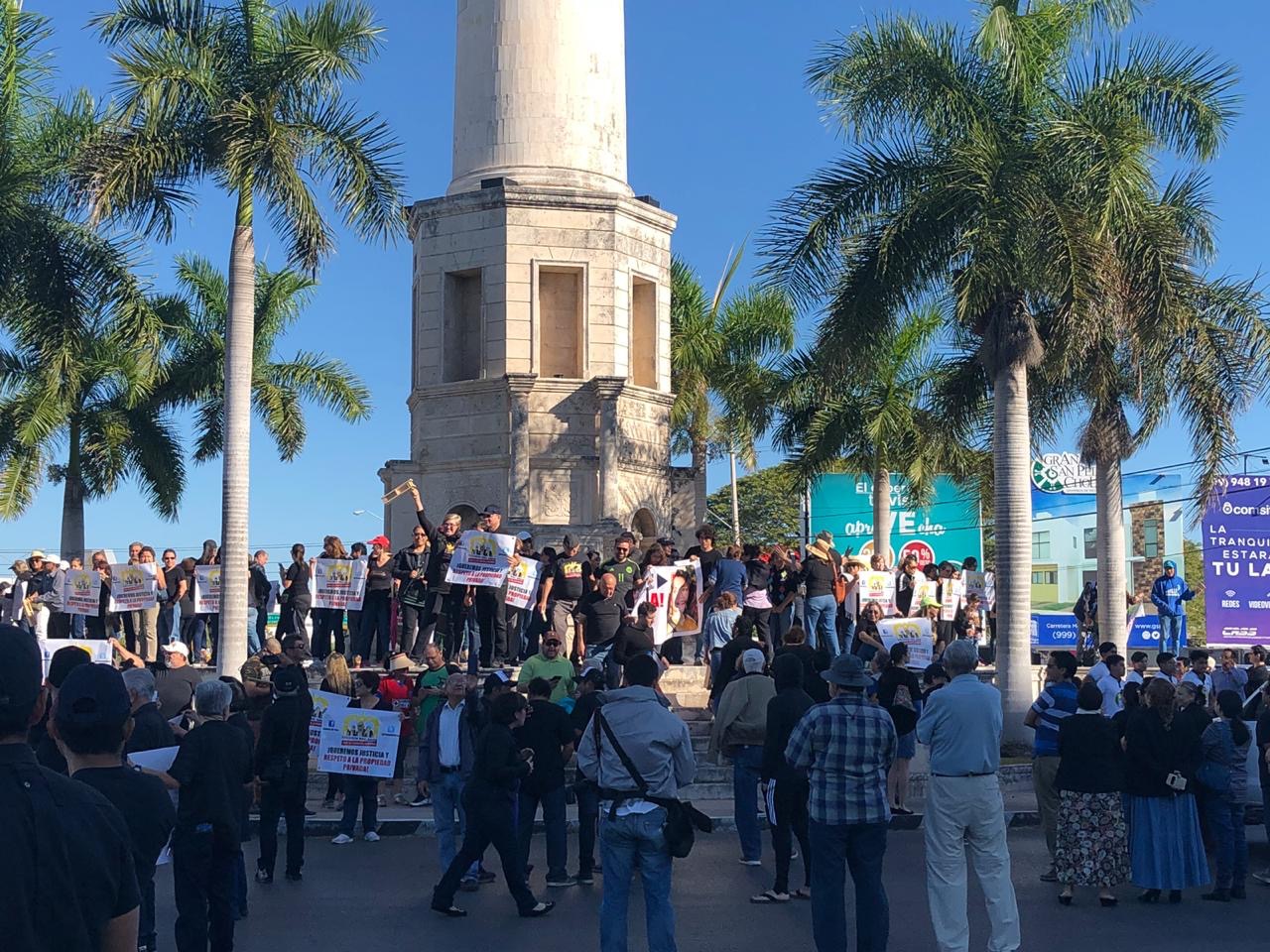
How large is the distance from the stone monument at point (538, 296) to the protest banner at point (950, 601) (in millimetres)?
5658

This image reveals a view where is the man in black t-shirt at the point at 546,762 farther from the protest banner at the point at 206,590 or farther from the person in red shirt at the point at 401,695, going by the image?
the protest banner at the point at 206,590

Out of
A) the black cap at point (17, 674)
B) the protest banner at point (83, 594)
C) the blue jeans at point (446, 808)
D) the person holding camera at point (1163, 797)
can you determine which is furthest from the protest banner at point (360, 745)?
the black cap at point (17, 674)

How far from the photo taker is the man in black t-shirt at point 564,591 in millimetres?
19875

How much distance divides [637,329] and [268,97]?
376 inches

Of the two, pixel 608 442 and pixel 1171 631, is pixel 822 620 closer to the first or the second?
pixel 608 442

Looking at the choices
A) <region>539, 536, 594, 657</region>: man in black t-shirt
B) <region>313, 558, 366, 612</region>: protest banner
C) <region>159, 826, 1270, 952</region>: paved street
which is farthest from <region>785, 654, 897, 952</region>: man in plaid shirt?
<region>313, 558, 366, 612</region>: protest banner

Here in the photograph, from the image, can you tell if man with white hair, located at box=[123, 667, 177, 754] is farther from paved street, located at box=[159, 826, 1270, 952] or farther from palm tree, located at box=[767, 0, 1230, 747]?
palm tree, located at box=[767, 0, 1230, 747]

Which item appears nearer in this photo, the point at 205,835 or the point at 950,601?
the point at 205,835

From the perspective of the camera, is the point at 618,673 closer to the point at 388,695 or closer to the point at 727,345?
the point at 388,695

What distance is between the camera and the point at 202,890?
29.6 ft

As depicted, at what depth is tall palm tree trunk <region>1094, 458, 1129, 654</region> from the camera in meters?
22.6

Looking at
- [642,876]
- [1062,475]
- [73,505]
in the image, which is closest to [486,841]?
[642,876]

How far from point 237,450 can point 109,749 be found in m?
15.8

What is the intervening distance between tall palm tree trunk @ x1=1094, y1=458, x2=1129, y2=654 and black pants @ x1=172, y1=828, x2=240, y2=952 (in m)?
16.2
